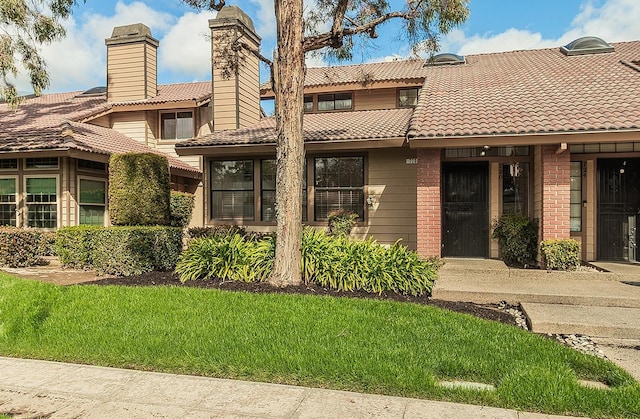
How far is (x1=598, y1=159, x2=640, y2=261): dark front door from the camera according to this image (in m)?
9.46

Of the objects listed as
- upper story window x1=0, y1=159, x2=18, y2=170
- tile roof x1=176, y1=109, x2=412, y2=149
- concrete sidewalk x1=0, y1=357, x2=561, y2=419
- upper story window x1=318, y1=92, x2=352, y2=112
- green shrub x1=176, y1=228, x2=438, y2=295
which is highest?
upper story window x1=318, y1=92, x2=352, y2=112

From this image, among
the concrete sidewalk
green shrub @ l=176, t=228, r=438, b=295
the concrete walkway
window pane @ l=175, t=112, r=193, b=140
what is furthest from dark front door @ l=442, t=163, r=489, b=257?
window pane @ l=175, t=112, r=193, b=140

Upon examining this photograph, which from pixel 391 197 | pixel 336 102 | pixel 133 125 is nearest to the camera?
pixel 391 197

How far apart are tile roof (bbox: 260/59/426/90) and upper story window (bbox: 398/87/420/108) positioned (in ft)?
1.61

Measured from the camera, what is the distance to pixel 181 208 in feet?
53.9

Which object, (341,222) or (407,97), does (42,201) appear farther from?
(407,97)

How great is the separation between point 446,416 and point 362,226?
27.9 feet

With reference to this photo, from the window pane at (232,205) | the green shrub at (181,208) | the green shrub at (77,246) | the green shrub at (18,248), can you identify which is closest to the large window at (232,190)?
the window pane at (232,205)

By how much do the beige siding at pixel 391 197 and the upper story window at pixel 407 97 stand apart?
4.01 m

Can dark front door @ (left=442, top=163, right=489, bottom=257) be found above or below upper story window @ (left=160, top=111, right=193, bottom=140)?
below

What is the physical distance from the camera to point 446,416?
10.5 feet

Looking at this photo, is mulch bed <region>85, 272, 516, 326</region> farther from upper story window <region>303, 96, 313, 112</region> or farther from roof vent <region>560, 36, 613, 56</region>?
roof vent <region>560, 36, 613, 56</region>

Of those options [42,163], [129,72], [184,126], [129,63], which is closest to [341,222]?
[42,163]

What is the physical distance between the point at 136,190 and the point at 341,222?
493 cm
